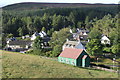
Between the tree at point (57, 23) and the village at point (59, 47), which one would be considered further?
the tree at point (57, 23)

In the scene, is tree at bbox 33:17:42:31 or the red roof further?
tree at bbox 33:17:42:31

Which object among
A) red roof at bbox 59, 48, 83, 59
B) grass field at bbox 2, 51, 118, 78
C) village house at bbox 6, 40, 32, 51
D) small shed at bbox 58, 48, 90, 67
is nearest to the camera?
grass field at bbox 2, 51, 118, 78

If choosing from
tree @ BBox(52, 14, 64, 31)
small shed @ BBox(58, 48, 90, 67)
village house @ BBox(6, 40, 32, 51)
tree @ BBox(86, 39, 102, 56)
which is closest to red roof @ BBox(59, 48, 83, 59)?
small shed @ BBox(58, 48, 90, 67)

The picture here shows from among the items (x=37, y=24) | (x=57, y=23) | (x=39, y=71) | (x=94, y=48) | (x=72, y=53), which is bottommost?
(x=39, y=71)

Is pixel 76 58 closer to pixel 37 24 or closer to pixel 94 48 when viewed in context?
pixel 94 48

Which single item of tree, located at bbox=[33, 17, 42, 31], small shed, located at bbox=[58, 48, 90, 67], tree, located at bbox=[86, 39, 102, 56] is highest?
tree, located at bbox=[33, 17, 42, 31]

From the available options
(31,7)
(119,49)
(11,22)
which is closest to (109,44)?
(119,49)

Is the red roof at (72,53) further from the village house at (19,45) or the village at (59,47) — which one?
the village house at (19,45)

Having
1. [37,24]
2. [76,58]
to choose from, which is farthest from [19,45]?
[76,58]

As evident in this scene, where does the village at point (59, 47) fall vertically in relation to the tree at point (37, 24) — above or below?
below

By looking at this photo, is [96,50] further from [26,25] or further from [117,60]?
[26,25]

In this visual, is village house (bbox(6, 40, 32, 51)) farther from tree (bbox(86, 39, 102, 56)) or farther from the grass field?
the grass field

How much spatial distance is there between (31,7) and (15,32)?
178 feet

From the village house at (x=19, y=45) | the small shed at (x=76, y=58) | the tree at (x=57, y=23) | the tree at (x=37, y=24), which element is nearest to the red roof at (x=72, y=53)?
the small shed at (x=76, y=58)
